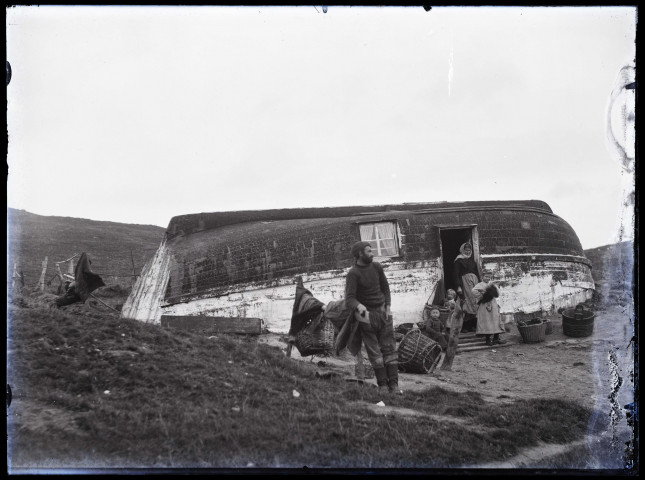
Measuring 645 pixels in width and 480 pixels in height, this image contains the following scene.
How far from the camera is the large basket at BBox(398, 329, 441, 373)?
8852mm

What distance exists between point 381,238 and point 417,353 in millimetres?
4417

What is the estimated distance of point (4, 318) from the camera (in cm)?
659

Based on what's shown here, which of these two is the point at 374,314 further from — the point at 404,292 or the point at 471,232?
the point at 471,232

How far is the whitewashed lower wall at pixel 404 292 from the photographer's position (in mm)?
11859

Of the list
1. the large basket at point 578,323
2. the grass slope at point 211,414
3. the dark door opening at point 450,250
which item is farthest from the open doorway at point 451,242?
the grass slope at point 211,414

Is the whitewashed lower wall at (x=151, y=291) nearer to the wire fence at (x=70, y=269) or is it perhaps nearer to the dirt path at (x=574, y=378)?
the wire fence at (x=70, y=269)

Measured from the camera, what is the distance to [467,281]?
→ 11703 mm

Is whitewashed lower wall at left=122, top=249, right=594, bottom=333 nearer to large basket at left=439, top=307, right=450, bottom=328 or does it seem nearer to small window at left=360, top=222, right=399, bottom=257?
small window at left=360, top=222, right=399, bottom=257

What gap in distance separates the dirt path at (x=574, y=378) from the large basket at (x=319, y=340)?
0.17m

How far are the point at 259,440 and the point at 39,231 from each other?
7.33m

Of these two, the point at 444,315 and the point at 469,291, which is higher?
the point at 469,291

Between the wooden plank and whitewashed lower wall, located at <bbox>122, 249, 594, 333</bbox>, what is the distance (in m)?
0.47

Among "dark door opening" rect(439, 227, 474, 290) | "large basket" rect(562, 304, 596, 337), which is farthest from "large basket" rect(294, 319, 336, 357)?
"dark door opening" rect(439, 227, 474, 290)

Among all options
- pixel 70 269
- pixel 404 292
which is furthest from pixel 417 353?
pixel 70 269
